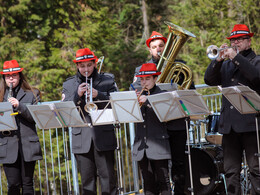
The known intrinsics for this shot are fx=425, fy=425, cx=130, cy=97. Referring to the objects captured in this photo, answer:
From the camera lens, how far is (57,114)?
4.91 meters

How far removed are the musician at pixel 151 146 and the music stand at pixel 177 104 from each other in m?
0.34

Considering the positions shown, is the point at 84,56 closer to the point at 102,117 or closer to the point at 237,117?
the point at 102,117

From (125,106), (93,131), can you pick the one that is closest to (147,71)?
(125,106)

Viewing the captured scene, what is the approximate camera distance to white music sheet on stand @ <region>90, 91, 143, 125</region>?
4746 mm

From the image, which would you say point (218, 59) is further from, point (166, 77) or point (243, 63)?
point (166, 77)

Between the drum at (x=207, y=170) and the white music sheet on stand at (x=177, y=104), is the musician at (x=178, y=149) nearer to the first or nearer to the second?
the white music sheet on stand at (x=177, y=104)

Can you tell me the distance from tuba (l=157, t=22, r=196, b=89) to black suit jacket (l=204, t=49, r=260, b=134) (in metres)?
0.49

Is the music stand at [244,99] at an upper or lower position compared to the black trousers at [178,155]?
upper

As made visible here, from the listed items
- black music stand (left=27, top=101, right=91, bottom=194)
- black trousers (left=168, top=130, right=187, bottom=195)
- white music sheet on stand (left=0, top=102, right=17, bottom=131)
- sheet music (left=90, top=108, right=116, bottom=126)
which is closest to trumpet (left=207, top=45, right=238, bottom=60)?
black trousers (left=168, top=130, right=187, bottom=195)

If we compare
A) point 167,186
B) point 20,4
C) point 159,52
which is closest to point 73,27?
point 20,4

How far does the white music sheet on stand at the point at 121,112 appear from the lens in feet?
15.6

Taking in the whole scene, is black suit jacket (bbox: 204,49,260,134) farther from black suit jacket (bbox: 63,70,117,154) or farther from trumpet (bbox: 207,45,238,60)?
black suit jacket (bbox: 63,70,117,154)

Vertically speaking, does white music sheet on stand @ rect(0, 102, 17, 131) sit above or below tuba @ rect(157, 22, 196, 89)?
below

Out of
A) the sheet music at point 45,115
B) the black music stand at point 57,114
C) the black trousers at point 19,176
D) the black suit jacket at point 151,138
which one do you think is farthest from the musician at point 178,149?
the black trousers at point 19,176
